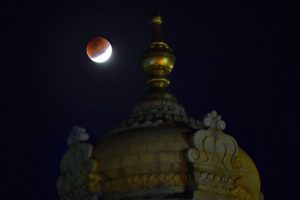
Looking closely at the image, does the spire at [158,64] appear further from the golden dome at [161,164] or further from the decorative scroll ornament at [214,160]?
the decorative scroll ornament at [214,160]

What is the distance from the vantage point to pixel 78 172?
155ft

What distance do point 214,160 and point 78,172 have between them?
5.14m

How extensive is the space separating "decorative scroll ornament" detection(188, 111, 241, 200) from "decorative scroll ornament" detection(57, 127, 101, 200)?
12.3 feet

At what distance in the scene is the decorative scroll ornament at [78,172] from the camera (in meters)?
46.3

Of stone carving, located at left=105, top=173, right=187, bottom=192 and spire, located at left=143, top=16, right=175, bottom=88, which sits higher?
spire, located at left=143, top=16, right=175, bottom=88

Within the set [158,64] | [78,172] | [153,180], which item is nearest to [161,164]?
[153,180]

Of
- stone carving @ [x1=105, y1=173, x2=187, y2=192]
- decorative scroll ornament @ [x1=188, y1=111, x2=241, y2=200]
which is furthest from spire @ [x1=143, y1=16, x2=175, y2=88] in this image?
stone carving @ [x1=105, y1=173, x2=187, y2=192]

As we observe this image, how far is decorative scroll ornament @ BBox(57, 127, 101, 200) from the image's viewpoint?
46.3m

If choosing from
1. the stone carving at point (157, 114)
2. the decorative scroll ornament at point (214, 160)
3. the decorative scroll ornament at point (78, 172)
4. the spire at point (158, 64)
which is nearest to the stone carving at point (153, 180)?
the decorative scroll ornament at point (214, 160)

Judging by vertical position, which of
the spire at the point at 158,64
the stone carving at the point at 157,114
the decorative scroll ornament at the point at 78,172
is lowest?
the decorative scroll ornament at the point at 78,172

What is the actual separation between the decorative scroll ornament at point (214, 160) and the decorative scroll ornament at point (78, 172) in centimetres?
376

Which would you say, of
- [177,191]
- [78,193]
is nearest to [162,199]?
[177,191]

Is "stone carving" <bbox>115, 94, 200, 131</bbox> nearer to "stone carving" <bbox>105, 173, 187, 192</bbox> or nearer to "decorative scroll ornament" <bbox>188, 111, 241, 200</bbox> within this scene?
"decorative scroll ornament" <bbox>188, 111, 241, 200</bbox>

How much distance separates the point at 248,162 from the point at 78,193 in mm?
6450
